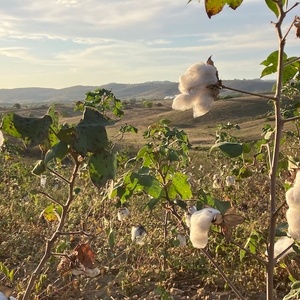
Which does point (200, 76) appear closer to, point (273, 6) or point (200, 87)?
→ point (200, 87)

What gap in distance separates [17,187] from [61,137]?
238 inches

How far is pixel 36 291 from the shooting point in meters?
3.20

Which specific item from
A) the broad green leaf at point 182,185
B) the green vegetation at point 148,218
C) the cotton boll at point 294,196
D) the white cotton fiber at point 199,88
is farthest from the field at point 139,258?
the cotton boll at point 294,196

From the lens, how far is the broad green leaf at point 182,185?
72.9 inches

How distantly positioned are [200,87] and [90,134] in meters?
0.27

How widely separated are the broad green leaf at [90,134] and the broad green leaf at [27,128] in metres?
0.07

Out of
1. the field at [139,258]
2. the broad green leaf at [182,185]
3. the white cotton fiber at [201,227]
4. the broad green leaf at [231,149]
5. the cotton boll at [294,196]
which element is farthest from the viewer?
the field at [139,258]

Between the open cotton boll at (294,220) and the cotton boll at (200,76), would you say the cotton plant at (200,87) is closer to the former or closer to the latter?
the cotton boll at (200,76)

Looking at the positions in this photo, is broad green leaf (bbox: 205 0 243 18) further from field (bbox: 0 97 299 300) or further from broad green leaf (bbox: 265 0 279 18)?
field (bbox: 0 97 299 300)

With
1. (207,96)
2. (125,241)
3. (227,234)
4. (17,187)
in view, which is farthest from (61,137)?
(17,187)

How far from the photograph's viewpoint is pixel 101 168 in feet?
3.78

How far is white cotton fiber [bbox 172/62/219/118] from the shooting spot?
1.15 meters

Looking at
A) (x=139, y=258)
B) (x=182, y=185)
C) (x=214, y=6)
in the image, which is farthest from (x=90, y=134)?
(x=139, y=258)

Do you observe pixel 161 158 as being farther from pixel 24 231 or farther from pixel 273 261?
pixel 24 231
